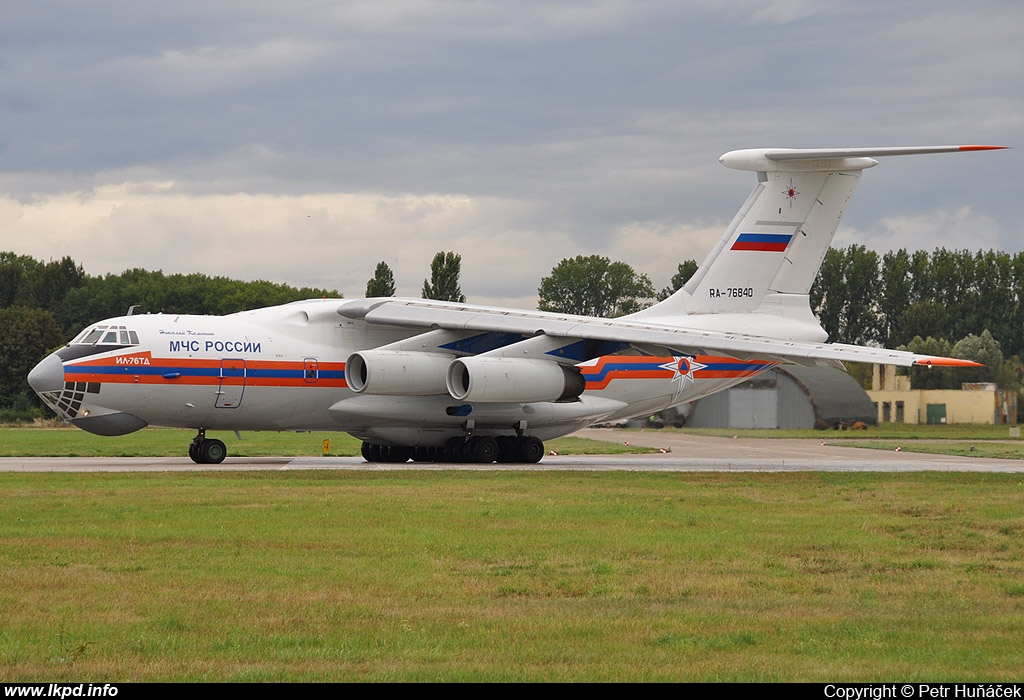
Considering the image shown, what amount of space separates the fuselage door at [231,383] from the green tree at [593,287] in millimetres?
75389

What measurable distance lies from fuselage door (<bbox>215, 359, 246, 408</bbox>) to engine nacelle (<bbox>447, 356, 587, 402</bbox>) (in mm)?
3943

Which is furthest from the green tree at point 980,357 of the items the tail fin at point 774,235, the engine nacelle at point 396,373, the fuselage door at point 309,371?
the fuselage door at point 309,371

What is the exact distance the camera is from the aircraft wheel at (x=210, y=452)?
23.9 metres

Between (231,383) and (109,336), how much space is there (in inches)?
93.5

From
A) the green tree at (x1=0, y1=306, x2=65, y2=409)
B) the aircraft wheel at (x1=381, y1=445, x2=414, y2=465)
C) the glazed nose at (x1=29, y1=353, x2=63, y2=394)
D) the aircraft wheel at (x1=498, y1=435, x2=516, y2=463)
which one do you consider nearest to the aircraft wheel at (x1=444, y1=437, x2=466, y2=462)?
the aircraft wheel at (x1=498, y1=435, x2=516, y2=463)

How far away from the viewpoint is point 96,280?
80188 millimetres

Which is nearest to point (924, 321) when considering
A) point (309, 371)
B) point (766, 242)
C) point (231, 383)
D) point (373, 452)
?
point (766, 242)

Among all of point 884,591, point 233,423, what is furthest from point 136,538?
point 233,423

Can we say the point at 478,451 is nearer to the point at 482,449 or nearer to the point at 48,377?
the point at 482,449

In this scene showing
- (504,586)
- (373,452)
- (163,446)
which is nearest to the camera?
(504,586)

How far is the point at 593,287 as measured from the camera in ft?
326

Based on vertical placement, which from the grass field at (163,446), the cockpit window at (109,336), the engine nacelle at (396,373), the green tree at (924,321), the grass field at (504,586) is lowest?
the grass field at (163,446)

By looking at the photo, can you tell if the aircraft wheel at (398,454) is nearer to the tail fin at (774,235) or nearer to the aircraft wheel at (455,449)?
the aircraft wheel at (455,449)

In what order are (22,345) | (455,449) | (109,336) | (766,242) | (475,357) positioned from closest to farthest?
(109,336) → (475,357) → (455,449) → (766,242) → (22,345)
